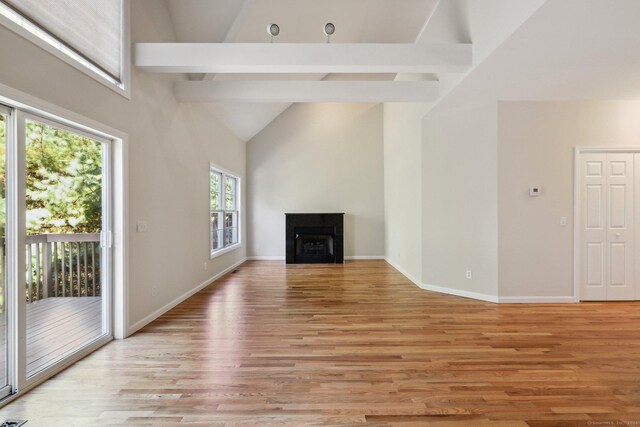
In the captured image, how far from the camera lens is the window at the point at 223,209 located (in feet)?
19.8

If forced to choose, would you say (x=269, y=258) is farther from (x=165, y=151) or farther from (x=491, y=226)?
(x=491, y=226)

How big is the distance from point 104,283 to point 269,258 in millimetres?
5124

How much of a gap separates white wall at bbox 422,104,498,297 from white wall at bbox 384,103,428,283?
8.1 inches

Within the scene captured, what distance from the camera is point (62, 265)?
3.37m

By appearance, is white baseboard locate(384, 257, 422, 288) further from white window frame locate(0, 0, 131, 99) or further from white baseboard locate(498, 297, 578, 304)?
white window frame locate(0, 0, 131, 99)

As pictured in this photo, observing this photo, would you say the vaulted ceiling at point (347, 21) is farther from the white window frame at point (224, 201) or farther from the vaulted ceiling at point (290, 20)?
the white window frame at point (224, 201)

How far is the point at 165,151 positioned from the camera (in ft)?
12.9

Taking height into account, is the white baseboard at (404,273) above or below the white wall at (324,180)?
below

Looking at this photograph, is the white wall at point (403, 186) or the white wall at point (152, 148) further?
the white wall at point (403, 186)

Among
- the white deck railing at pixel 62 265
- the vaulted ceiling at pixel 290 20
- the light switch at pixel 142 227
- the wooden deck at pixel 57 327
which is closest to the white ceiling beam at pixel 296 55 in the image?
the vaulted ceiling at pixel 290 20

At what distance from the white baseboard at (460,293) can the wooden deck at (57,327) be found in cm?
415

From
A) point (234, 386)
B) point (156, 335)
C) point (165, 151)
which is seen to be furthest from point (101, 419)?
point (165, 151)

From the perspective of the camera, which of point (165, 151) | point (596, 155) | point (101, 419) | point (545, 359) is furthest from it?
point (596, 155)

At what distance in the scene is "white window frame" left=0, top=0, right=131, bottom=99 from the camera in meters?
2.00
